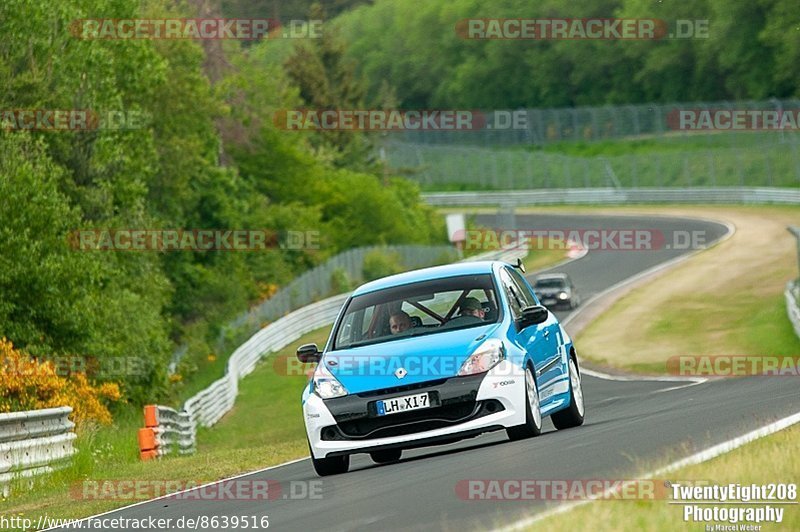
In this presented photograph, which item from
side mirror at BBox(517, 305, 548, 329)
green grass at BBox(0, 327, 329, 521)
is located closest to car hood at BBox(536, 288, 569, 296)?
green grass at BBox(0, 327, 329, 521)

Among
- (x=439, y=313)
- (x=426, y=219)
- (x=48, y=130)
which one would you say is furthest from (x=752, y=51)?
(x=439, y=313)

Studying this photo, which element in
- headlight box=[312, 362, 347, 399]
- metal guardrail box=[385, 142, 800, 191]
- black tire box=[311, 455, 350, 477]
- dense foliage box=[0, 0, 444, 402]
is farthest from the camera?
metal guardrail box=[385, 142, 800, 191]

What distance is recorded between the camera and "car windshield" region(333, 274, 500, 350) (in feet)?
46.0

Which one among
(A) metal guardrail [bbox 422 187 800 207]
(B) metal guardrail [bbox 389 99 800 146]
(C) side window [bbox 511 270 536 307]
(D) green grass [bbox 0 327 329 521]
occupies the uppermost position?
(B) metal guardrail [bbox 389 99 800 146]

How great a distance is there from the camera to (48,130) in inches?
1635

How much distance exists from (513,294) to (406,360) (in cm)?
197

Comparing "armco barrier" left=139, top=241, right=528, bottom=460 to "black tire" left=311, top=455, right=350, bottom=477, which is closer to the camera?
"black tire" left=311, top=455, right=350, bottom=477

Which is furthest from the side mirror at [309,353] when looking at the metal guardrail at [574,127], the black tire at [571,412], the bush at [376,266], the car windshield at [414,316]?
the metal guardrail at [574,127]

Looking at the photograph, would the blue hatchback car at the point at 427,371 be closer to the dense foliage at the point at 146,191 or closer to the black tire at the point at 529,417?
the black tire at the point at 529,417

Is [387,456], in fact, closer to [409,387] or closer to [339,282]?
[409,387]

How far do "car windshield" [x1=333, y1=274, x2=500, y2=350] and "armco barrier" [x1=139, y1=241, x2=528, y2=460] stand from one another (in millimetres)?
7887

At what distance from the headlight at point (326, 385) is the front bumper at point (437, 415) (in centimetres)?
14

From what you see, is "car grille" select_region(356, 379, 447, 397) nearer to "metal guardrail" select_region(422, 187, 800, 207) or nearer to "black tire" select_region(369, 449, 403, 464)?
"black tire" select_region(369, 449, 403, 464)

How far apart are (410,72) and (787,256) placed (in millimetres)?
98912
